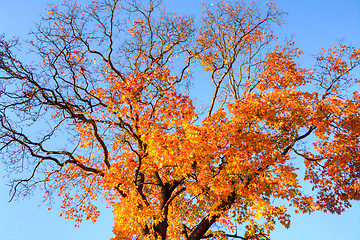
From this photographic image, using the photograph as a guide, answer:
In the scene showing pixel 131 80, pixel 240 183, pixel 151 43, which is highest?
pixel 151 43

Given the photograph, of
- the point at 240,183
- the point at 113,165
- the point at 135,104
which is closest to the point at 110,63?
the point at 135,104

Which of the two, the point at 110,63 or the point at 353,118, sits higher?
the point at 110,63

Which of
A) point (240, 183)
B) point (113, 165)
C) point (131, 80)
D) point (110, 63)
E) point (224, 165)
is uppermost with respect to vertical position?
point (110, 63)

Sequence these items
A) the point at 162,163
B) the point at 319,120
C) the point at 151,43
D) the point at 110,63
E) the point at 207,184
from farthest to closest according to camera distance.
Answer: the point at 151,43
the point at 110,63
the point at 319,120
the point at 207,184
the point at 162,163

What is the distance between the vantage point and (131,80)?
551 inches

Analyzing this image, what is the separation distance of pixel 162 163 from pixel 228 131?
136 inches

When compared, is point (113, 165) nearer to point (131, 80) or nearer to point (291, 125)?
point (131, 80)

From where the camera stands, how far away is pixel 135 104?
1398 cm

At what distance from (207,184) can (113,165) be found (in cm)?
471

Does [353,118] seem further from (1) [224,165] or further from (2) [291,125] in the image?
(1) [224,165]

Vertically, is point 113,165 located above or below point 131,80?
below

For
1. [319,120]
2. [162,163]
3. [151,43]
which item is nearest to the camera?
[162,163]

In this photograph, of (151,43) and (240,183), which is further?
(151,43)

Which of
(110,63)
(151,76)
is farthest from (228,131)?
(110,63)
